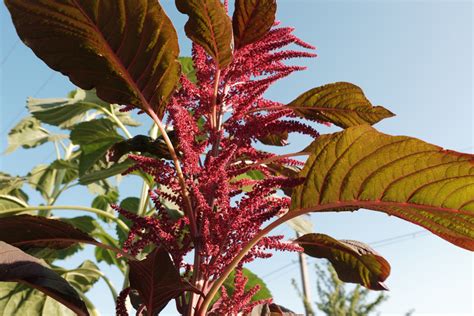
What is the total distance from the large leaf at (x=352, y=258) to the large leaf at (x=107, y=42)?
40 centimetres

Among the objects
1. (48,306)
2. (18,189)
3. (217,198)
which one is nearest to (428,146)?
(217,198)

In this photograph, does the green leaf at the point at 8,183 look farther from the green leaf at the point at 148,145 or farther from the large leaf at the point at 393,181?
the large leaf at the point at 393,181

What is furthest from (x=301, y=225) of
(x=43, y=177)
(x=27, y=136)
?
(x=27, y=136)

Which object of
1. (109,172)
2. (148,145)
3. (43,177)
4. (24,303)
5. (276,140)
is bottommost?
(24,303)

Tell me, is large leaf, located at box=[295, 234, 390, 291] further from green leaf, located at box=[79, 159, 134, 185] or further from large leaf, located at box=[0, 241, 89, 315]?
green leaf, located at box=[79, 159, 134, 185]

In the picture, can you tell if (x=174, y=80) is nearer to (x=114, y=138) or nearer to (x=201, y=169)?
(x=201, y=169)

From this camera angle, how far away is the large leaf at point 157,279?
0.66 metres

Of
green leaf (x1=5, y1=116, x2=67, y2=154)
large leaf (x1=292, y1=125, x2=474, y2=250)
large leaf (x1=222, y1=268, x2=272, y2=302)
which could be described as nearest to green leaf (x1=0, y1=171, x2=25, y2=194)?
green leaf (x1=5, y1=116, x2=67, y2=154)

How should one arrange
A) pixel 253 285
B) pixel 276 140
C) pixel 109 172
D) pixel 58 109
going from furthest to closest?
pixel 58 109, pixel 109 172, pixel 253 285, pixel 276 140

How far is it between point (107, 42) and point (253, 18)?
260mm

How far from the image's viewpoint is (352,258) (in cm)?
93

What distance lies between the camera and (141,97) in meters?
0.82

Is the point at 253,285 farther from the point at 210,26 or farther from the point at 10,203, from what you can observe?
the point at 10,203

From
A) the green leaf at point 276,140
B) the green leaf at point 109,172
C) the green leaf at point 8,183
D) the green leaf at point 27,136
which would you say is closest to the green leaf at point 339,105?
the green leaf at point 276,140
